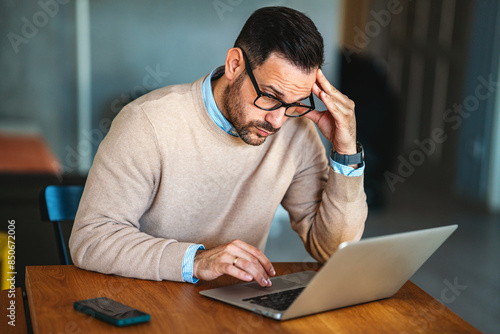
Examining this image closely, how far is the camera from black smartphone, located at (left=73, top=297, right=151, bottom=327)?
1.04 m

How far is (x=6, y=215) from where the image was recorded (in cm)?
284

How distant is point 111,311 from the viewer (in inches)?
42.3

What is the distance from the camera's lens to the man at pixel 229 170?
1353mm

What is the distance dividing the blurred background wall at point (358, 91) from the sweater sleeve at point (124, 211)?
4.50 feet

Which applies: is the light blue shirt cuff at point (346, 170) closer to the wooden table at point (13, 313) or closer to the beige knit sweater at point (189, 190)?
the beige knit sweater at point (189, 190)

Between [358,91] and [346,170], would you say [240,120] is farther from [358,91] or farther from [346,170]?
[358,91]

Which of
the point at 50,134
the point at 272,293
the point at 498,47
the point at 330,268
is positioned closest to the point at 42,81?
the point at 50,134

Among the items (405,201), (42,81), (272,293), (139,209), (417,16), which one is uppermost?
(417,16)

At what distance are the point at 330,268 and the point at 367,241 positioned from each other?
0.27 feet

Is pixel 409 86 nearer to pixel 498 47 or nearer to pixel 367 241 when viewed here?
pixel 498 47

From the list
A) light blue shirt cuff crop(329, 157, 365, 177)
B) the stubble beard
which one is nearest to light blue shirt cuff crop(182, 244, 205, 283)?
the stubble beard

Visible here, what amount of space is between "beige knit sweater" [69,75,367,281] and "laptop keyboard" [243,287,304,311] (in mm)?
230

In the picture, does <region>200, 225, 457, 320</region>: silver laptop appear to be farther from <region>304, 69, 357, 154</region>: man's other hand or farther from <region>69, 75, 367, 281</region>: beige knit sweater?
<region>304, 69, 357, 154</region>: man's other hand

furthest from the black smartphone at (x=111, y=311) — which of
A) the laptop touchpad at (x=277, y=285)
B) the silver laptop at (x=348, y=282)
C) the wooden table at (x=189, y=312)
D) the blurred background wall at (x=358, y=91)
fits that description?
the blurred background wall at (x=358, y=91)
